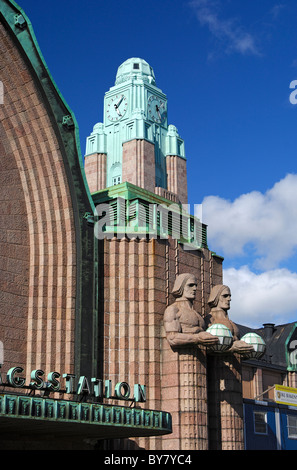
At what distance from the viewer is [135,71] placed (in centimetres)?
9075

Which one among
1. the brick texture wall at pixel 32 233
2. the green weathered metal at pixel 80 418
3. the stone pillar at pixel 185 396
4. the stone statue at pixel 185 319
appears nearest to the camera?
the green weathered metal at pixel 80 418

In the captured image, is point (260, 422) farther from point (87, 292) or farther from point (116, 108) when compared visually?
point (116, 108)

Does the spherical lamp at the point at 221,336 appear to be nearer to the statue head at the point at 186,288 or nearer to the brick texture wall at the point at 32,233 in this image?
the statue head at the point at 186,288

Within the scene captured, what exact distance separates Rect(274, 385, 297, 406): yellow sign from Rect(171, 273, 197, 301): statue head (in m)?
13.7

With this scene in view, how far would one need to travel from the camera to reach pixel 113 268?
114 feet

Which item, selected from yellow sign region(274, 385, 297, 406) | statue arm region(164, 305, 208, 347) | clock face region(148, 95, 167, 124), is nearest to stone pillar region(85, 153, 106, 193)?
clock face region(148, 95, 167, 124)

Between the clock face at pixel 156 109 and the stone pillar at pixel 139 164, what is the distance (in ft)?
18.0

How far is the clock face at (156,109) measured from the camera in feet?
295

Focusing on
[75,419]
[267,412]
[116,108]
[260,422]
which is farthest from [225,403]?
[116,108]

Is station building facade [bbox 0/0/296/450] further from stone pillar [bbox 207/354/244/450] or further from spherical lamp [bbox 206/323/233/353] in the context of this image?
spherical lamp [bbox 206/323/233/353]

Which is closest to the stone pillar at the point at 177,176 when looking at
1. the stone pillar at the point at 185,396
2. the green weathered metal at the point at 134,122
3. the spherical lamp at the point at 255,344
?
the green weathered metal at the point at 134,122

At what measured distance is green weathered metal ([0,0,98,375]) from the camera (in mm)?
32188
